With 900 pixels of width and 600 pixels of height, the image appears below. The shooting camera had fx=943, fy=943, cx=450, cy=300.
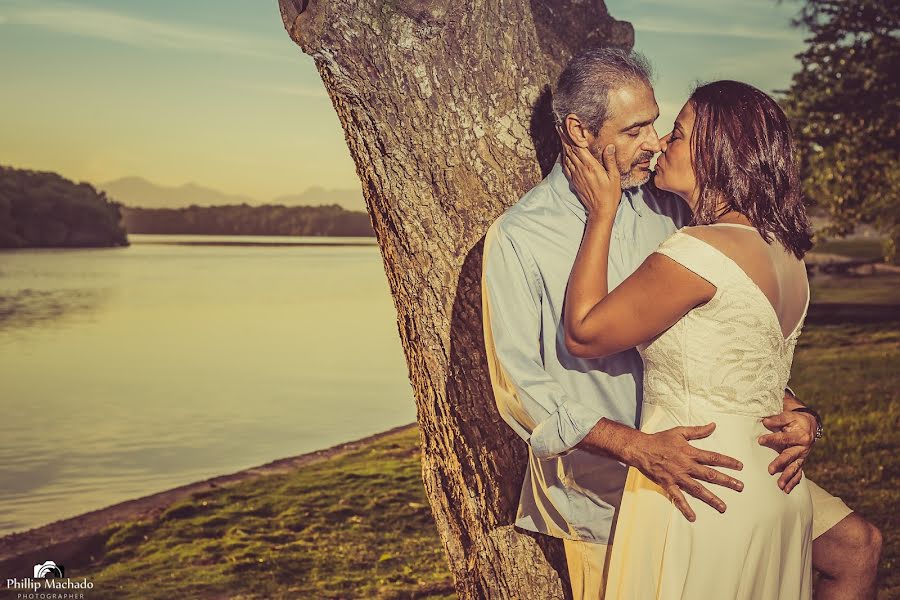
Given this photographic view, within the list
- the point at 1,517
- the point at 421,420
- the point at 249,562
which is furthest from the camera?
the point at 1,517

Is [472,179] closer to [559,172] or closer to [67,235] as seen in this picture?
[559,172]

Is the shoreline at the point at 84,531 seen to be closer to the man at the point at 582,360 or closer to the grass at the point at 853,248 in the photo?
the man at the point at 582,360

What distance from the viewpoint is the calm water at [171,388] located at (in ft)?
38.5

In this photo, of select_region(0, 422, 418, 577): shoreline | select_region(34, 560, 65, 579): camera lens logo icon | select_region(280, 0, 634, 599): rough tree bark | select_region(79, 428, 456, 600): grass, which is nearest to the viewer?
select_region(280, 0, 634, 599): rough tree bark

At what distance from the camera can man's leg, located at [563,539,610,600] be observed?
9.63ft

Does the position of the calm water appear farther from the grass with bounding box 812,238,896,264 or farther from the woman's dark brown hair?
the grass with bounding box 812,238,896,264

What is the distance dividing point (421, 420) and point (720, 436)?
126cm

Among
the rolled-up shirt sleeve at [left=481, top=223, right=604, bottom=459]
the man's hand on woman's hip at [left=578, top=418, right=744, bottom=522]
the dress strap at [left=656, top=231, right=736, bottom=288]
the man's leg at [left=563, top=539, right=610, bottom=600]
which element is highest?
the dress strap at [left=656, top=231, right=736, bottom=288]

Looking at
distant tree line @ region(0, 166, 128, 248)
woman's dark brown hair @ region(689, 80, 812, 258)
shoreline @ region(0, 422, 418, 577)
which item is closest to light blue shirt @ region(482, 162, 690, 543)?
woman's dark brown hair @ region(689, 80, 812, 258)

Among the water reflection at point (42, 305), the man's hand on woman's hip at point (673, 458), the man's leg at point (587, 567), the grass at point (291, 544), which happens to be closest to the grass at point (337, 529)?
the grass at point (291, 544)

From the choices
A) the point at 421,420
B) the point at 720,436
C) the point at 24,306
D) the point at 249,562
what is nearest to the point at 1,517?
the point at 249,562

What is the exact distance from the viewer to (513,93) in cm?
322

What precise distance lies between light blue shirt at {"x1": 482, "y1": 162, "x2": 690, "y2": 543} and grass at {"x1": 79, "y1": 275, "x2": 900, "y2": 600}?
361cm

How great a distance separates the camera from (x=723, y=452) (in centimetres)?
258
